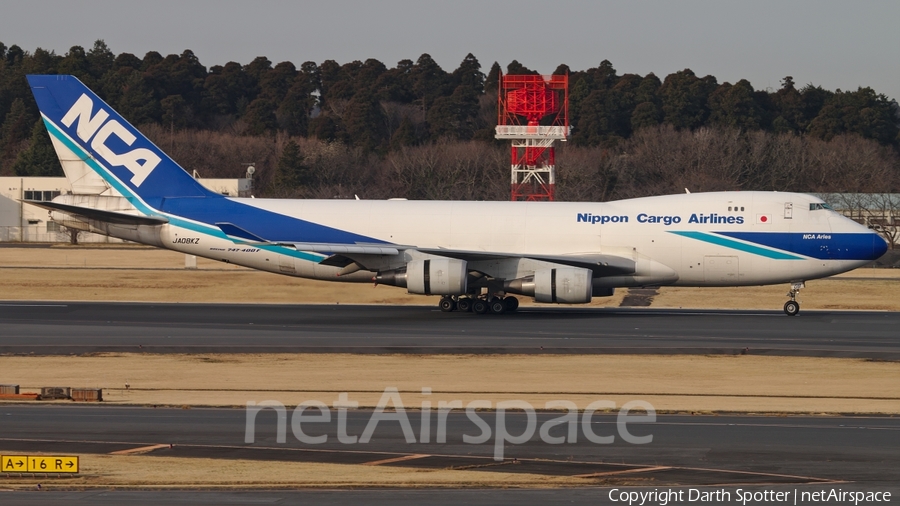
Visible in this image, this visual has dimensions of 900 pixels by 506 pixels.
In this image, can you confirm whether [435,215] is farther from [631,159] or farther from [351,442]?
[631,159]

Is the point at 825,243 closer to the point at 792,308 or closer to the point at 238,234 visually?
the point at 792,308

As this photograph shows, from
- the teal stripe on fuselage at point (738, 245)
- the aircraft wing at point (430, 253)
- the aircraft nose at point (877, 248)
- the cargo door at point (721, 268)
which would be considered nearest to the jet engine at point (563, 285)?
the aircraft wing at point (430, 253)

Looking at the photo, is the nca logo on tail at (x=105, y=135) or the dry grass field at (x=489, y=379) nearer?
the dry grass field at (x=489, y=379)

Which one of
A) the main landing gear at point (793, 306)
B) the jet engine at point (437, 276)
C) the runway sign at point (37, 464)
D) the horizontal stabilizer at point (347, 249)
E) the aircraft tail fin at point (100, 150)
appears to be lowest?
the runway sign at point (37, 464)

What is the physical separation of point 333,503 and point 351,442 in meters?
3.69

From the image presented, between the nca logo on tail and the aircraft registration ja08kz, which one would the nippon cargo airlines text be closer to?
the aircraft registration ja08kz

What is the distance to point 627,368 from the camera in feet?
86.7

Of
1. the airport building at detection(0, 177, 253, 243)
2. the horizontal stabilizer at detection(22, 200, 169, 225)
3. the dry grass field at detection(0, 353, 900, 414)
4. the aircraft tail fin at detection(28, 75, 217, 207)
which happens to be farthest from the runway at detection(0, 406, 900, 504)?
the airport building at detection(0, 177, 253, 243)

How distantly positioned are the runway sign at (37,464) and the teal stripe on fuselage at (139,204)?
24.1 metres

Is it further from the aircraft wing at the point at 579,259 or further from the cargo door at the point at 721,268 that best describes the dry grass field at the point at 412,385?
the cargo door at the point at 721,268

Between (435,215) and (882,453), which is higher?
(435,215)

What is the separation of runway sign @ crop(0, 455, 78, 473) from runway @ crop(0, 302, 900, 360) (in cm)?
1395

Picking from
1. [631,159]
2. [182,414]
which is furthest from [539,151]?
[182,414]

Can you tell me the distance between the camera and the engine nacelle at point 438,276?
1464 inches
